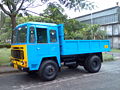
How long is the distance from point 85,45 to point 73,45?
89 cm

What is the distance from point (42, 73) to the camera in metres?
5.83

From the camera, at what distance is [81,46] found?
7184 millimetres

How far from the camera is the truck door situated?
6178mm

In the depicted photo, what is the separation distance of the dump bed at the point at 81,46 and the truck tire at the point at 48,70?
796 millimetres

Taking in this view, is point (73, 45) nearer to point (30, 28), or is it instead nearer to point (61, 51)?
point (61, 51)

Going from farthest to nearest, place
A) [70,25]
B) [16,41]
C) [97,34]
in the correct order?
[97,34], [70,25], [16,41]

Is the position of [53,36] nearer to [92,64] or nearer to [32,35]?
[32,35]

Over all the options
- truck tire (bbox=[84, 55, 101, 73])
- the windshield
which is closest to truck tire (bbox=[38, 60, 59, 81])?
the windshield

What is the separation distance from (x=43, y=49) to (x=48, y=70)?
3.23 ft

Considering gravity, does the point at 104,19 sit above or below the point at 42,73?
above

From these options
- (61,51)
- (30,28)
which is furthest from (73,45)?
(30,28)

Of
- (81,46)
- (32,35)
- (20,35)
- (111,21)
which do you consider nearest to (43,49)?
(32,35)

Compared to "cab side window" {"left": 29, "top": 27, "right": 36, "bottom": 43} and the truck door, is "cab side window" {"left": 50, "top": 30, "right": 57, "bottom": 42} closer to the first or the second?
the truck door

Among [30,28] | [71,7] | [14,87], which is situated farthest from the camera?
[71,7]
